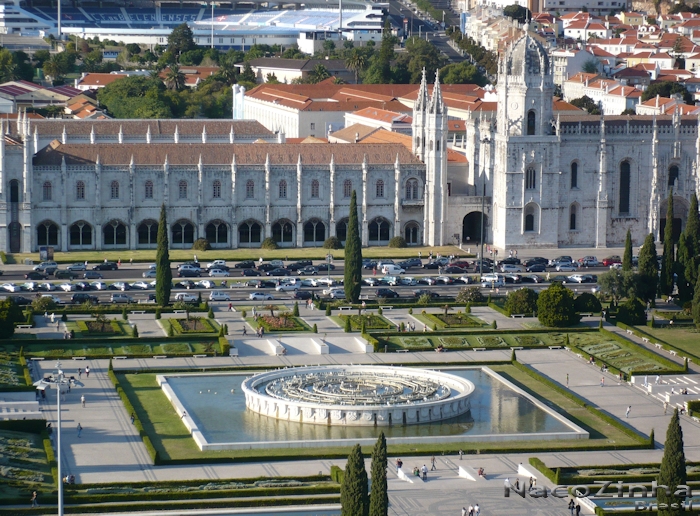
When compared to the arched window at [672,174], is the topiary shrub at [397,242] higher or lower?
lower

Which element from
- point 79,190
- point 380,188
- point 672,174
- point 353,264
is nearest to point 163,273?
point 353,264

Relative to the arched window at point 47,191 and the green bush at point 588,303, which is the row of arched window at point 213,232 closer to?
the arched window at point 47,191

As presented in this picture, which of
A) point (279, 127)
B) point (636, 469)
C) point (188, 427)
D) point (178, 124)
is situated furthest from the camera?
point (279, 127)

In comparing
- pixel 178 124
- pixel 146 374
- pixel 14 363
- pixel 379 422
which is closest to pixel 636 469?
pixel 379 422

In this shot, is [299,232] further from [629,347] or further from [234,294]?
[629,347]

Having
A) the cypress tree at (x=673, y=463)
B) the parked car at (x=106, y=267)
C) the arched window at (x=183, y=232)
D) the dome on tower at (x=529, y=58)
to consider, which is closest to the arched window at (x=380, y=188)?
the dome on tower at (x=529, y=58)

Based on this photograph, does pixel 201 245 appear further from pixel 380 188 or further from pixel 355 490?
pixel 355 490
